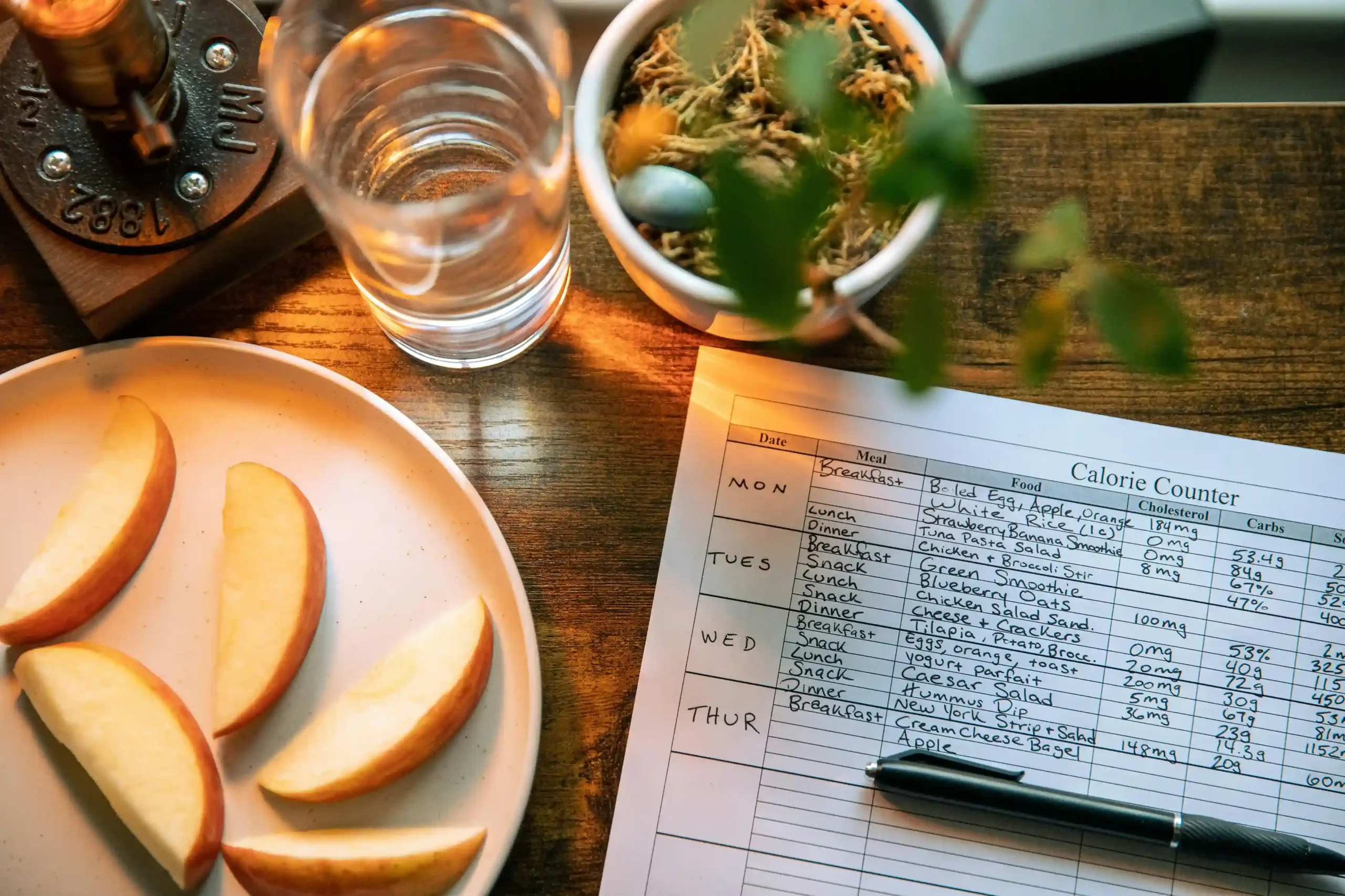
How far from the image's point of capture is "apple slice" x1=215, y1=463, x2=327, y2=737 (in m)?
0.54

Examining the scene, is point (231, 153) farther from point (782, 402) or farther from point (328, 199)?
point (782, 402)

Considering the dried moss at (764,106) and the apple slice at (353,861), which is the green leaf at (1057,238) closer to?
the dried moss at (764,106)

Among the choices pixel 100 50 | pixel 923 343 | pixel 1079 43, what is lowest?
pixel 923 343

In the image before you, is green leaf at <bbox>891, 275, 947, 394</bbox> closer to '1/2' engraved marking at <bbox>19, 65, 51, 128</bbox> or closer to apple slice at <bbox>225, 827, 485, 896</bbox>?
apple slice at <bbox>225, 827, 485, 896</bbox>

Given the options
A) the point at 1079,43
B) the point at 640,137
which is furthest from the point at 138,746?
the point at 1079,43

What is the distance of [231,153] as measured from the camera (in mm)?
591

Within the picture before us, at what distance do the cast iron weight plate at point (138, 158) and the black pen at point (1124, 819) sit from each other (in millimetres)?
454

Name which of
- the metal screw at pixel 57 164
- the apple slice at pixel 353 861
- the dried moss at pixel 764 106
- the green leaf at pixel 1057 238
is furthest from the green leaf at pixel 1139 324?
the metal screw at pixel 57 164

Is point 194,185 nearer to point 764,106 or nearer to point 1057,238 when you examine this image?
point 764,106

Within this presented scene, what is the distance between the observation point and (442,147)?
60 cm

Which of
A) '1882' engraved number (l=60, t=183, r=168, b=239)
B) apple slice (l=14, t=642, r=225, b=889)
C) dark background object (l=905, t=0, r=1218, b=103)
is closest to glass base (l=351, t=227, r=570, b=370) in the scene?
'1882' engraved number (l=60, t=183, r=168, b=239)

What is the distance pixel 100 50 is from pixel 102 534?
232 mm

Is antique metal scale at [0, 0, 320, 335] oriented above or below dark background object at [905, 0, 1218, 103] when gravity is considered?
below

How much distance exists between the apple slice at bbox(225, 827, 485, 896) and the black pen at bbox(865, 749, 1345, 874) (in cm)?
21
